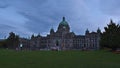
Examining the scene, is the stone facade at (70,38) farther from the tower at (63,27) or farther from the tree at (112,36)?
the tree at (112,36)

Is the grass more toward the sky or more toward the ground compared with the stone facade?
more toward the ground

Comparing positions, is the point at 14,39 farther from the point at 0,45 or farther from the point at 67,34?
the point at 67,34

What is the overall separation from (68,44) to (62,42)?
206 inches

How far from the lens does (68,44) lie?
186375 millimetres

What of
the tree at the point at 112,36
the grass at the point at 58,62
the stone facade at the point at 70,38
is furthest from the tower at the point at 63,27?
the grass at the point at 58,62

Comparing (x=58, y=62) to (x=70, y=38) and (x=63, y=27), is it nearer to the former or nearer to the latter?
(x=70, y=38)

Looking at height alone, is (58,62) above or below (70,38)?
below

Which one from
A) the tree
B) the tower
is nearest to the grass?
the tree

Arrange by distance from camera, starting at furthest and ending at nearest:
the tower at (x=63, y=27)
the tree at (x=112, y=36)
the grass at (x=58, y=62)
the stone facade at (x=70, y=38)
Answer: the tower at (x=63, y=27) < the stone facade at (x=70, y=38) < the tree at (x=112, y=36) < the grass at (x=58, y=62)

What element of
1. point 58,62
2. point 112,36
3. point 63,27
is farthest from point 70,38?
point 58,62

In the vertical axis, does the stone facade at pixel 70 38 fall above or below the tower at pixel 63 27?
below

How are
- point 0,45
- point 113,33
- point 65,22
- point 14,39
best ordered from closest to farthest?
point 113,33
point 14,39
point 0,45
point 65,22

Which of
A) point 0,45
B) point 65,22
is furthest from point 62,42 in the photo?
point 0,45

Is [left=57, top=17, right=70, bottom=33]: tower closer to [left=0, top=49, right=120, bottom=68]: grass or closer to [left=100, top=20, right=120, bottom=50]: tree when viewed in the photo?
[left=100, top=20, right=120, bottom=50]: tree
